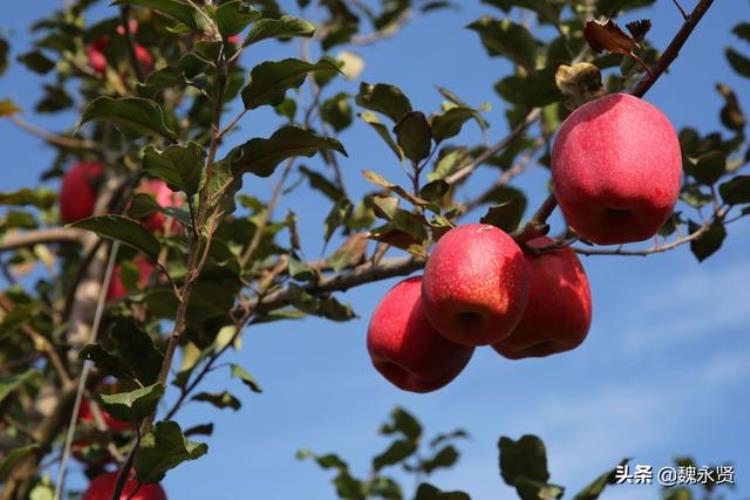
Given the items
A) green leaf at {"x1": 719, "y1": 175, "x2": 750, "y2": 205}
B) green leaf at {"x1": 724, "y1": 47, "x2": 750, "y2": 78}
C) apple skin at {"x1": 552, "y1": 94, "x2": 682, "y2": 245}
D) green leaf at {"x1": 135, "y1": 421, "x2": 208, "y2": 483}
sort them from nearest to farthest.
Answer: apple skin at {"x1": 552, "y1": 94, "x2": 682, "y2": 245} < green leaf at {"x1": 135, "y1": 421, "x2": 208, "y2": 483} < green leaf at {"x1": 719, "y1": 175, "x2": 750, "y2": 205} < green leaf at {"x1": 724, "y1": 47, "x2": 750, "y2": 78}

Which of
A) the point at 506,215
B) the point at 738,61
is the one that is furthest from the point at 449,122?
the point at 738,61

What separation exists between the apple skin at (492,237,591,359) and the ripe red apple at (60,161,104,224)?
210 centimetres

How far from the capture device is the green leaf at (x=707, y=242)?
186 centimetres

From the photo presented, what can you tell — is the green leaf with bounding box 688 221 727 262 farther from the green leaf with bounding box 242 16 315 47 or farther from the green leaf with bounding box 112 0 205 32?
the green leaf with bounding box 112 0 205 32

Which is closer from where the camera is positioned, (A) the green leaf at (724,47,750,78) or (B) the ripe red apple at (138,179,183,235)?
(A) the green leaf at (724,47,750,78)

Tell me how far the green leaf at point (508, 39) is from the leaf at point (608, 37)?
822 millimetres

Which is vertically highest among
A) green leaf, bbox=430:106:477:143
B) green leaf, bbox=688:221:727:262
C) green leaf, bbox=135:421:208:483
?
green leaf, bbox=430:106:477:143

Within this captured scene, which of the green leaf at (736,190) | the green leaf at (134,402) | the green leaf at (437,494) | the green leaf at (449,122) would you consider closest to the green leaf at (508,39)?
the green leaf at (449,122)

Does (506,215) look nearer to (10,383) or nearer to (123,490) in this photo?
(123,490)

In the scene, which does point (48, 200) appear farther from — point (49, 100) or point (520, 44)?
point (520, 44)

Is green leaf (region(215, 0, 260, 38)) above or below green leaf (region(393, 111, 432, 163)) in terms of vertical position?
below

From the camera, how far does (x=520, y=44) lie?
2.10m

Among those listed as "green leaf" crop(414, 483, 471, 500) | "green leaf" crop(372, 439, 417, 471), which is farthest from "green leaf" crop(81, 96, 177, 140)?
"green leaf" crop(372, 439, 417, 471)

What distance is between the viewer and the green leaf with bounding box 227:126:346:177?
138cm
